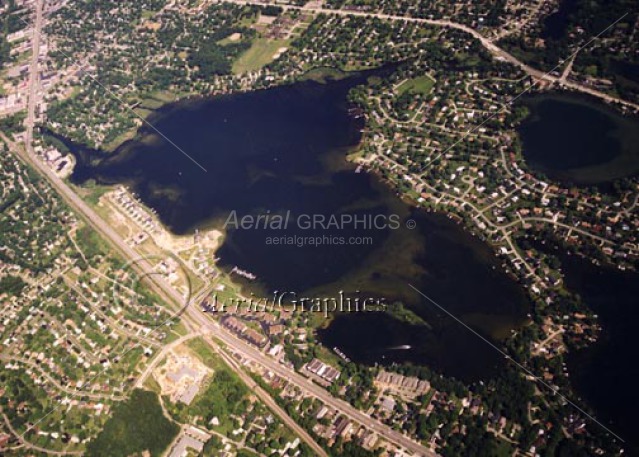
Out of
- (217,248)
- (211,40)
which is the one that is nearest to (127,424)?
(217,248)

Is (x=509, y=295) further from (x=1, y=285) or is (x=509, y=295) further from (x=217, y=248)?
(x=1, y=285)

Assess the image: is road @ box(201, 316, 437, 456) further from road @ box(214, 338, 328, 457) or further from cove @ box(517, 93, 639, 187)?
cove @ box(517, 93, 639, 187)

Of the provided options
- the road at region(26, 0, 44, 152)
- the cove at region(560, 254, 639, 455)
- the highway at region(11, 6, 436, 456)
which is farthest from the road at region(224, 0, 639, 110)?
the highway at region(11, 6, 436, 456)

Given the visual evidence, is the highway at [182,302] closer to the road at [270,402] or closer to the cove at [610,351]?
the road at [270,402]

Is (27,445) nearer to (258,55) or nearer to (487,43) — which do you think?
(258,55)

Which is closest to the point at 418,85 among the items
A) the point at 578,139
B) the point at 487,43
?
the point at 487,43
